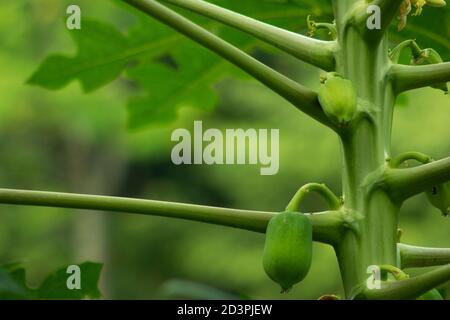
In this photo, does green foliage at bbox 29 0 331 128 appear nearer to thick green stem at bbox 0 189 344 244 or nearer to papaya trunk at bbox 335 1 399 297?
papaya trunk at bbox 335 1 399 297

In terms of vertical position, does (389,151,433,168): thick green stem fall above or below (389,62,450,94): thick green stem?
below

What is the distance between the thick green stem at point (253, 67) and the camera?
117 cm

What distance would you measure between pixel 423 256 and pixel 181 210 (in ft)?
1.02

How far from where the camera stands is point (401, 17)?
1263mm

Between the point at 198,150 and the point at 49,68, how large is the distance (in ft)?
1.75

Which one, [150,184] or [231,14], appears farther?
[150,184]

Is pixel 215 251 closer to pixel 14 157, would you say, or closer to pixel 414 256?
pixel 14 157

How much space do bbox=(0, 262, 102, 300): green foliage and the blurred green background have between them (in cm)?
618

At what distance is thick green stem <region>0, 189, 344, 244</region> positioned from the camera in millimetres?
1142

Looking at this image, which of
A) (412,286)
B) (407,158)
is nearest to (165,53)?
(407,158)

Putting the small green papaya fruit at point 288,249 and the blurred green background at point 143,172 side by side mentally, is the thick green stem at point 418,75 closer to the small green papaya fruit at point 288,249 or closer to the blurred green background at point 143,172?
the small green papaya fruit at point 288,249

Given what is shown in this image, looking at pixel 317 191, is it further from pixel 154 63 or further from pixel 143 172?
pixel 143 172

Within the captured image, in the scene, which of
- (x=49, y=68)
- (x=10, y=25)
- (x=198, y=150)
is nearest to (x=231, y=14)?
(x=198, y=150)

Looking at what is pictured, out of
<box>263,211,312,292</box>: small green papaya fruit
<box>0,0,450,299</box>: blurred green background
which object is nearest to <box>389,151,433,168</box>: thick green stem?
<box>263,211,312,292</box>: small green papaya fruit
